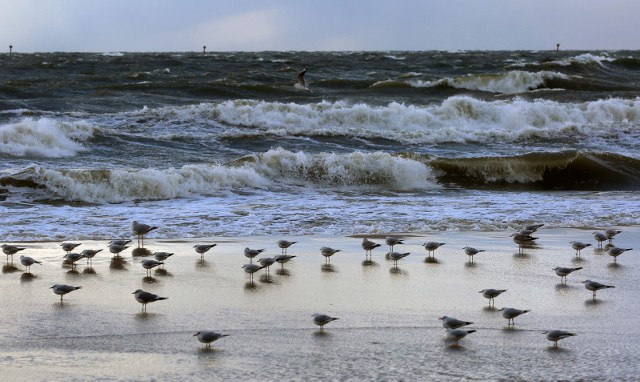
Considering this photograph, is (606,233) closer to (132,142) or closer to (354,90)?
(132,142)

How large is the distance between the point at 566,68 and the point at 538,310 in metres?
32.8

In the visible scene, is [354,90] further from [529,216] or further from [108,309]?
[108,309]

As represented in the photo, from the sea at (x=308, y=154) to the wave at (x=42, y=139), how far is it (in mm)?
38

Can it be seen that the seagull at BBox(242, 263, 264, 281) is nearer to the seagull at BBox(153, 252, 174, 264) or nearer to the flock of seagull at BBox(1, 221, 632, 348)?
the flock of seagull at BBox(1, 221, 632, 348)

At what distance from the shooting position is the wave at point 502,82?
3369 centimetres

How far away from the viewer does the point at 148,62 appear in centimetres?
4212

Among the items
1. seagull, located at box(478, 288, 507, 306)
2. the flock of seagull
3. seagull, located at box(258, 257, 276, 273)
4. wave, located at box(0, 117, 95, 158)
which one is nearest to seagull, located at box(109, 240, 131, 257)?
the flock of seagull

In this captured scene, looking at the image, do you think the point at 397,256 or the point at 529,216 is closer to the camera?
the point at 397,256

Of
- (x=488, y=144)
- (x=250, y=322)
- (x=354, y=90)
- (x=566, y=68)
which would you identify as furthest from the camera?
(x=566, y=68)

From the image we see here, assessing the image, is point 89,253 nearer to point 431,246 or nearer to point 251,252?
point 251,252

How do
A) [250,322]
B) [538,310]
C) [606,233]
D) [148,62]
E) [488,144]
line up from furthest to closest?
[148,62], [488,144], [606,233], [538,310], [250,322]

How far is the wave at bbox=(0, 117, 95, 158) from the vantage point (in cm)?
1823

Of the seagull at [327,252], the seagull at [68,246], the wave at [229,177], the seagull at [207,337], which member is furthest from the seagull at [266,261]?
the wave at [229,177]

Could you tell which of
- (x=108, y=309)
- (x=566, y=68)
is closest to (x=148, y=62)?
(x=566, y=68)
